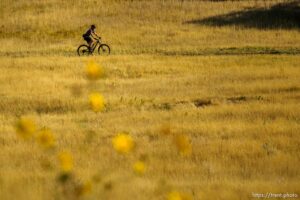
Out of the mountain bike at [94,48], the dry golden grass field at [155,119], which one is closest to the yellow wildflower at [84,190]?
the dry golden grass field at [155,119]

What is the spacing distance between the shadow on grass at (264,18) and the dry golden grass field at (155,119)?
11.8 ft

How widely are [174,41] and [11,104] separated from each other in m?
24.5

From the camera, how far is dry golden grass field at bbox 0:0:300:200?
897 cm

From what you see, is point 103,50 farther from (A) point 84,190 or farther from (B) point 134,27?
(A) point 84,190

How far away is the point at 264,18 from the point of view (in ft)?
169

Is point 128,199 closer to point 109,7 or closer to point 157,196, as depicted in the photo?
point 157,196

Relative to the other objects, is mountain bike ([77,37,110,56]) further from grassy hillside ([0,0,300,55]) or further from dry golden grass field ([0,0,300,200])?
dry golden grass field ([0,0,300,200])

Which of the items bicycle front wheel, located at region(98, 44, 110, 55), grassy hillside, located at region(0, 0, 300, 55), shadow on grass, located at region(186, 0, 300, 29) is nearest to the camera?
bicycle front wheel, located at region(98, 44, 110, 55)

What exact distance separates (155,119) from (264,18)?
3727cm

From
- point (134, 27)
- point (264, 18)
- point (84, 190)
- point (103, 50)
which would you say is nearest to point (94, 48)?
point (103, 50)

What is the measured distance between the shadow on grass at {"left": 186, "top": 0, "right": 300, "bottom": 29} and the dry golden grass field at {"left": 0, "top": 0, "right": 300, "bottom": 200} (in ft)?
11.8

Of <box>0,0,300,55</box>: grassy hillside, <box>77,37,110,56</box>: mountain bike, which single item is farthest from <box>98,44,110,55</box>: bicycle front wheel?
<box>0,0,300,55</box>: grassy hillside

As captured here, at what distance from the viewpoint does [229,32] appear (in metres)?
46.4

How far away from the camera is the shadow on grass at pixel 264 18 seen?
48938 millimetres
